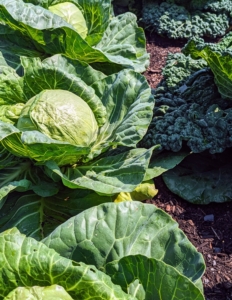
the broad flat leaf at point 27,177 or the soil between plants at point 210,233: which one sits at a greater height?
the broad flat leaf at point 27,177

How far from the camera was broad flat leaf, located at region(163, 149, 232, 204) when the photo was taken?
10.7ft

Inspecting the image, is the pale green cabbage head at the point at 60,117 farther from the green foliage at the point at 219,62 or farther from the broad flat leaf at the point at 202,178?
the green foliage at the point at 219,62

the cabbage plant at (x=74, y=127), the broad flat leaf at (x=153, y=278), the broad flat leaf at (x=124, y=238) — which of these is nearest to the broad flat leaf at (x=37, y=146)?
Result: the cabbage plant at (x=74, y=127)

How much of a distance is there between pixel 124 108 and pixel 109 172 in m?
0.50

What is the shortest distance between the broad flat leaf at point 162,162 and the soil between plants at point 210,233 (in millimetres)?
194

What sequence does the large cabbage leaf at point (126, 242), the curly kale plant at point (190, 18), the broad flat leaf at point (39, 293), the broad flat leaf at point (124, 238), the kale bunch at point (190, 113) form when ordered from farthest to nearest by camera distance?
1. the curly kale plant at point (190, 18)
2. the kale bunch at point (190, 113)
3. the broad flat leaf at point (124, 238)
4. the large cabbage leaf at point (126, 242)
5. the broad flat leaf at point (39, 293)

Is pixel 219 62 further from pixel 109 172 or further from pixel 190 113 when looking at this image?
pixel 109 172

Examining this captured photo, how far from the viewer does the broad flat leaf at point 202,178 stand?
3264 mm

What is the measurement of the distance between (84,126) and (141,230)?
895 millimetres

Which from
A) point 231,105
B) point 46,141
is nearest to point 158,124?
point 231,105

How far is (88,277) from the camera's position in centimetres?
188

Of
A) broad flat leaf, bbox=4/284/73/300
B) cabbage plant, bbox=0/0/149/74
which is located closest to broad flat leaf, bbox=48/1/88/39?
cabbage plant, bbox=0/0/149/74

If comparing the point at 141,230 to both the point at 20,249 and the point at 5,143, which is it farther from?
the point at 5,143

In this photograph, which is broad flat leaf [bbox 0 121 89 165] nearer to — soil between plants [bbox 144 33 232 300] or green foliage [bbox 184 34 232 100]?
soil between plants [bbox 144 33 232 300]
